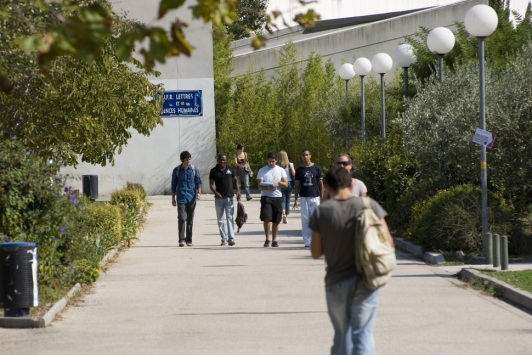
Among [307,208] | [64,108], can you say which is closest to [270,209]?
[307,208]

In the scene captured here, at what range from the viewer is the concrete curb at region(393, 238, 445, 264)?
14.3 meters

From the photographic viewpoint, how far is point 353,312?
6.32 m

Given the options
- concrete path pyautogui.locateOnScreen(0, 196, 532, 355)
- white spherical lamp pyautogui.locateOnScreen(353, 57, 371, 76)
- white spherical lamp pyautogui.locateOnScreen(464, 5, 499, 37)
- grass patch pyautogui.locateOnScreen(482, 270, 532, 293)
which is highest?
white spherical lamp pyautogui.locateOnScreen(353, 57, 371, 76)

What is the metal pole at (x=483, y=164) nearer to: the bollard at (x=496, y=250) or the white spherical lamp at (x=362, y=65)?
the bollard at (x=496, y=250)

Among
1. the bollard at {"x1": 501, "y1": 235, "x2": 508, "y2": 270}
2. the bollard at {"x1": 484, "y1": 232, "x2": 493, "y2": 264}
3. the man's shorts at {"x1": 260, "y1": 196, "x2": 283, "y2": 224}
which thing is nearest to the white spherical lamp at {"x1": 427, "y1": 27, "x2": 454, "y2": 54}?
the man's shorts at {"x1": 260, "y1": 196, "x2": 283, "y2": 224}

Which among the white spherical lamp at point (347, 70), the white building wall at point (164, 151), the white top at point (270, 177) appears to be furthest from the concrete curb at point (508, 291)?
the white building wall at point (164, 151)

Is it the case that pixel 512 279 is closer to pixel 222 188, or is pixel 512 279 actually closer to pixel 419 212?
→ pixel 419 212

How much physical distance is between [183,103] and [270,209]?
1799cm

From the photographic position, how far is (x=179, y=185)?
17734mm

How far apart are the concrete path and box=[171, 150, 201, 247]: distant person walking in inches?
85.7

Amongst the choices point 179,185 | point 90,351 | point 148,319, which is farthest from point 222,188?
point 90,351

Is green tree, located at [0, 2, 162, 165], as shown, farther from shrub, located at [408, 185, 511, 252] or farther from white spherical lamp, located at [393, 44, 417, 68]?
white spherical lamp, located at [393, 44, 417, 68]

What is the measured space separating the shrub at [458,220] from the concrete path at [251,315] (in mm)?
661

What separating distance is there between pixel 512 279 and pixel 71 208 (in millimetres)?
5689
